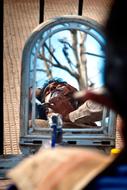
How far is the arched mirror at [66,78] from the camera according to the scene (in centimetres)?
333

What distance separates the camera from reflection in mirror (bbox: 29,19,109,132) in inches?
132

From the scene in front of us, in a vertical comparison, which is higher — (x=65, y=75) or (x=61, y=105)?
(x=65, y=75)

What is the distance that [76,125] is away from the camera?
3.48 m

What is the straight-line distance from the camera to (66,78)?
3471 millimetres

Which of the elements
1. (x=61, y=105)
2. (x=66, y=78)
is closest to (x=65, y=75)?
(x=66, y=78)

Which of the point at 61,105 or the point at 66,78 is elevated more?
the point at 66,78

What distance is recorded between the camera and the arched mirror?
3330 mm

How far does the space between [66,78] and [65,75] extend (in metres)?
0.03

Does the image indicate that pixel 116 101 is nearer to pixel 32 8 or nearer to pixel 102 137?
pixel 102 137

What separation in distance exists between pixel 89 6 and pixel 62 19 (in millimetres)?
4294

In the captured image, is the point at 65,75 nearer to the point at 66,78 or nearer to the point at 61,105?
the point at 66,78

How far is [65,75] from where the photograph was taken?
Answer: 345 cm

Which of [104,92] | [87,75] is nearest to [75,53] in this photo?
[87,75]

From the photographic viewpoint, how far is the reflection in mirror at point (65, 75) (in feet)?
11.0
